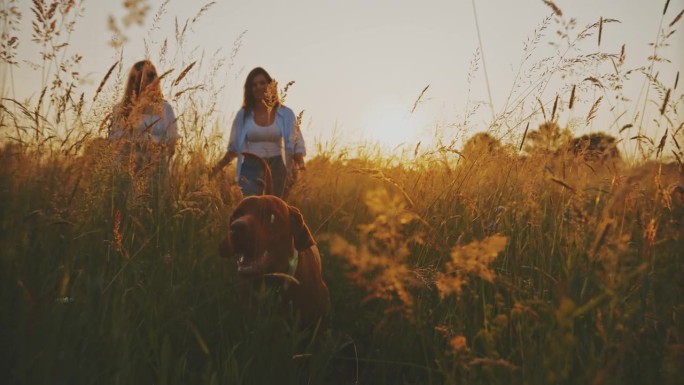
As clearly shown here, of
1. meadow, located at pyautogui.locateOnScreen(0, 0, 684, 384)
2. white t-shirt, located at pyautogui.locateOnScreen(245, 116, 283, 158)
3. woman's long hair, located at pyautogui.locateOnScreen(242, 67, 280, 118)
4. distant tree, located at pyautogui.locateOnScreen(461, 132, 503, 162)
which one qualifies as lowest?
meadow, located at pyautogui.locateOnScreen(0, 0, 684, 384)

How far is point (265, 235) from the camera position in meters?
2.70

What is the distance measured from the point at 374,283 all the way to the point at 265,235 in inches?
55.9

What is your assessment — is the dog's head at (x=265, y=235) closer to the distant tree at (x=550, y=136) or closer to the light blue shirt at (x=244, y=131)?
the distant tree at (x=550, y=136)

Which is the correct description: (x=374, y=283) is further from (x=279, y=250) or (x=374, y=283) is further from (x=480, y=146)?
(x=480, y=146)

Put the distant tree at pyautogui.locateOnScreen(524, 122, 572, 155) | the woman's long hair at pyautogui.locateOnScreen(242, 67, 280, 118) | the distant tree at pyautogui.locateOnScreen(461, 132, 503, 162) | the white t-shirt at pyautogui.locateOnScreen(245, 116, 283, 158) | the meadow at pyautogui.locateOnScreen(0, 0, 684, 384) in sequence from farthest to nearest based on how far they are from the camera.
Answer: the woman's long hair at pyautogui.locateOnScreen(242, 67, 280, 118) → the white t-shirt at pyautogui.locateOnScreen(245, 116, 283, 158) → the distant tree at pyautogui.locateOnScreen(461, 132, 503, 162) → the distant tree at pyautogui.locateOnScreen(524, 122, 572, 155) → the meadow at pyautogui.locateOnScreen(0, 0, 684, 384)

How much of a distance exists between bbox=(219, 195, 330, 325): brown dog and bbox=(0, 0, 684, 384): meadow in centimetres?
12

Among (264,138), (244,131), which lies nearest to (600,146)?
(264,138)

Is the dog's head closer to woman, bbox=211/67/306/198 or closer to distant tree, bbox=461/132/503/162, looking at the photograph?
distant tree, bbox=461/132/503/162

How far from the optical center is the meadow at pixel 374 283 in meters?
1.37

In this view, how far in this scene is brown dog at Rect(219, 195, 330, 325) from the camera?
2.56m

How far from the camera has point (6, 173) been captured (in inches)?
92.6

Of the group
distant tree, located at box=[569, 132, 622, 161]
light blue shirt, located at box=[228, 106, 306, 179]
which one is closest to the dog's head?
distant tree, located at box=[569, 132, 622, 161]

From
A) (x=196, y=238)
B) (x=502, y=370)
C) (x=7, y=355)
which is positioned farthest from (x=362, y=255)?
(x=196, y=238)

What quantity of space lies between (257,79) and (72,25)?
3.58 metres
